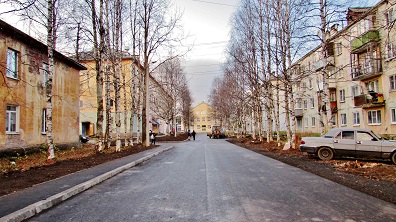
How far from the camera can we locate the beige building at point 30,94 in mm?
15789

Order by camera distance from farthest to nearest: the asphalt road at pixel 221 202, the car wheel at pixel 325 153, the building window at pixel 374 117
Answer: the building window at pixel 374 117
the car wheel at pixel 325 153
the asphalt road at pixel 221 202

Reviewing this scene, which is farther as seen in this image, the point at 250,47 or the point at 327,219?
the point at 250,47

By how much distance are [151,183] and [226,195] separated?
2.43 metres

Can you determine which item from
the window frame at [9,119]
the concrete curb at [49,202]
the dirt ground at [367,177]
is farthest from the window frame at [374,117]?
the window frame at [9,119]

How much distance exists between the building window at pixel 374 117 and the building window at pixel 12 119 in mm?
29047

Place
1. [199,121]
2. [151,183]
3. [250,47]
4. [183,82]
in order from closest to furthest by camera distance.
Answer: [151,183], [250,47], [183,82], [199,121]

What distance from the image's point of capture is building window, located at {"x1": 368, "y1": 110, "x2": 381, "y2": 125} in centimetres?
2609

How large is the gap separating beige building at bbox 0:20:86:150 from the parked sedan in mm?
14013

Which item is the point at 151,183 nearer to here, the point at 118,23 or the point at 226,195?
the point at 226,195

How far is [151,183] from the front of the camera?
7.63 m

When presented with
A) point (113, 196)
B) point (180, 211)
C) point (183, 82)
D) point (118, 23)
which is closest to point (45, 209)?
point (113, 196)

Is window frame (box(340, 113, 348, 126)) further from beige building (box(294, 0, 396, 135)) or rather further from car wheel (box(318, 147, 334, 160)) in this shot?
car wheel (box(318, 147, 334, 160))

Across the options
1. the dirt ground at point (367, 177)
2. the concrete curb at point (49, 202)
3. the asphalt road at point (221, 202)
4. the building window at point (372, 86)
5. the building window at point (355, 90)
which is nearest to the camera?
the concrete curb at point (49, 202)

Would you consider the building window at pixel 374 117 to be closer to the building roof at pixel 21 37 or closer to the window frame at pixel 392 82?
the window frame at pixel 392 82
